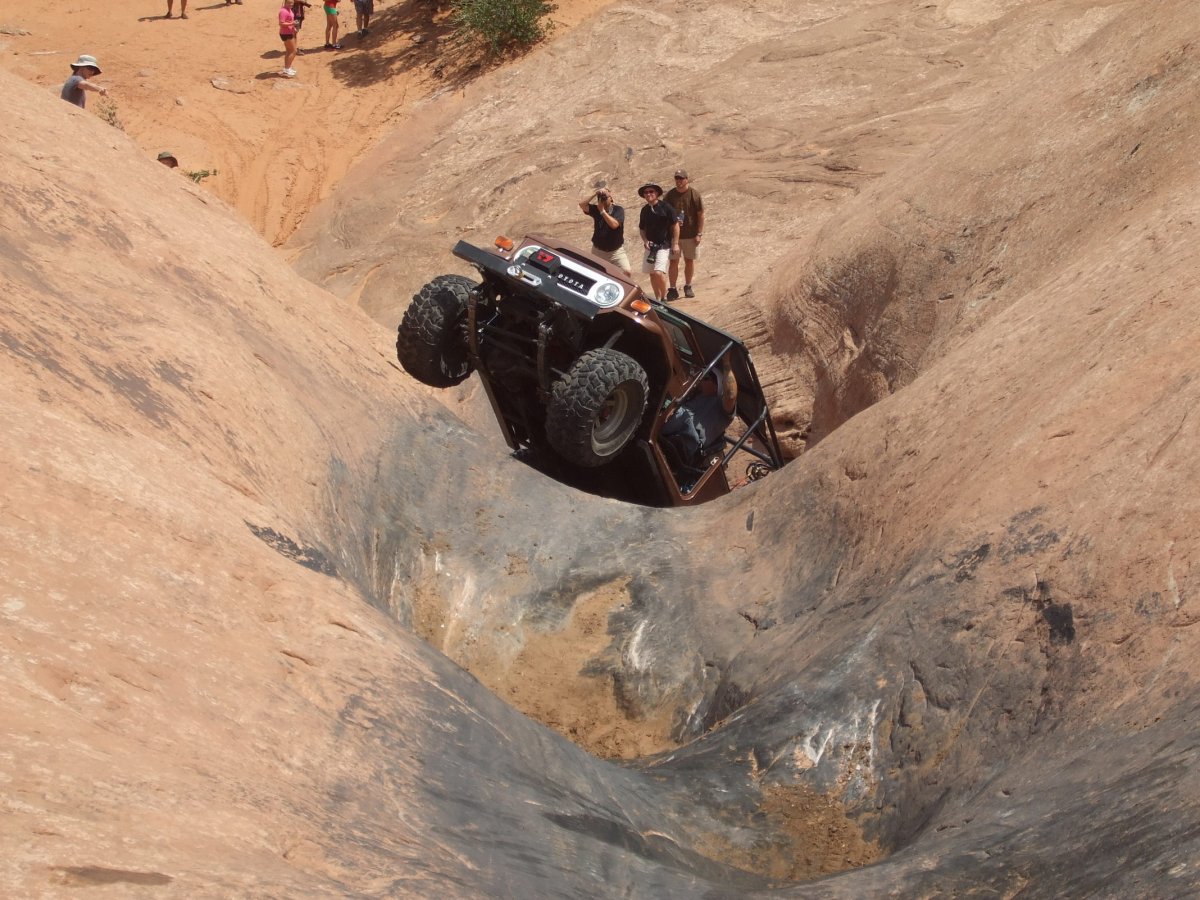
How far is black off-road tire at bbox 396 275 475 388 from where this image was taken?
27.0 feet

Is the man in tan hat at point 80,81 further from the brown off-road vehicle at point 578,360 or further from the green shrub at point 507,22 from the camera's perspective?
the green shrub at point 507,22

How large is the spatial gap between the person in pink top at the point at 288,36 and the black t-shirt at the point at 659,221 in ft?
41.7

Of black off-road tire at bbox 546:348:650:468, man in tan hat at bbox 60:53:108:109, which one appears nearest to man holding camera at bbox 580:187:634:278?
black off-road tire at bbox 546:348:650:468

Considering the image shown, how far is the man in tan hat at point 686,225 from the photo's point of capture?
13.3 meters

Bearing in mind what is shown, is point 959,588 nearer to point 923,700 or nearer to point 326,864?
point 923,700

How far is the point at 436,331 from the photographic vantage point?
323 inches

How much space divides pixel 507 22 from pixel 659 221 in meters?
10.1

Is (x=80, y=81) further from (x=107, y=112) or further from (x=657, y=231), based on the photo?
(x=107, y=112)

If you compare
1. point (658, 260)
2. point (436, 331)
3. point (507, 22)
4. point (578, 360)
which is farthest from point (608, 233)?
point (507, 22)

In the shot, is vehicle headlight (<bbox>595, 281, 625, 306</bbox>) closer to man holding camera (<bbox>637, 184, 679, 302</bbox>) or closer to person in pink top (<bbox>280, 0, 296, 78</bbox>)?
man holding camera (<bbox>637, 184, 679, 302</bbox>)

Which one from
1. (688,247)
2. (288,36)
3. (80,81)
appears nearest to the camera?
(80,81)

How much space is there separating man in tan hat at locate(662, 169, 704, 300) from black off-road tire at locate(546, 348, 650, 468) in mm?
5561

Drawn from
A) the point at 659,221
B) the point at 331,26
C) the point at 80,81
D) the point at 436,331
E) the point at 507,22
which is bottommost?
the point at 436,331

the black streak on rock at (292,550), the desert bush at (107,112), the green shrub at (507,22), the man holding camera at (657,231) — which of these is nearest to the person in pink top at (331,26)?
the green shrub at (507,22)
